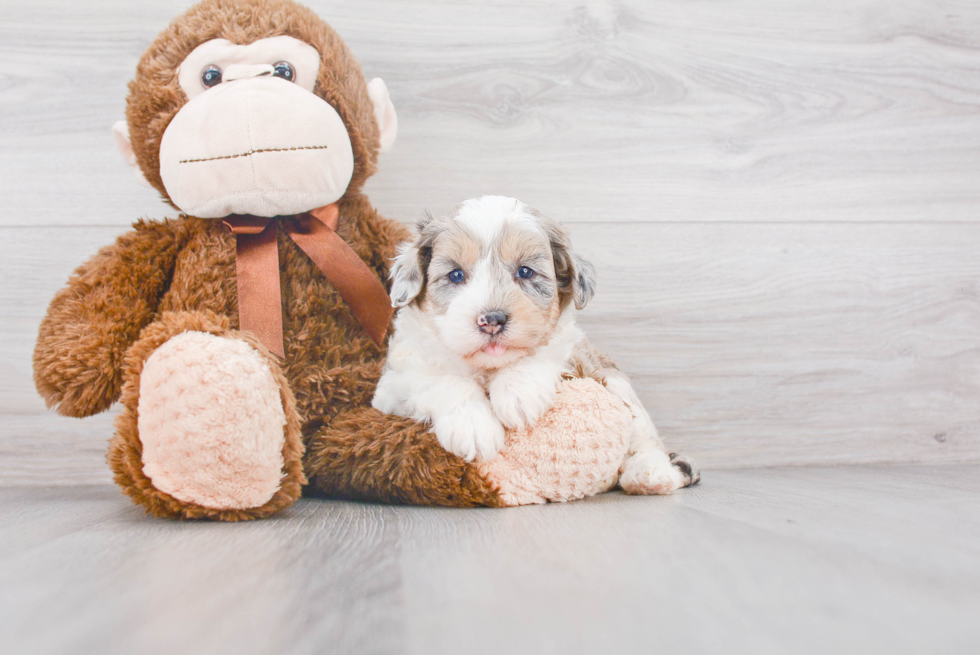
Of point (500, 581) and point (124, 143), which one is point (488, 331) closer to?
point (500, 581)

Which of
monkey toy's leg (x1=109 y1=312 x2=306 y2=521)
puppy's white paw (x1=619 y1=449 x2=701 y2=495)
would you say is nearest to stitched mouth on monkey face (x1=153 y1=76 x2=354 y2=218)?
monkey toy's leg (x1=109 y1=312 x2=306 y2=521)

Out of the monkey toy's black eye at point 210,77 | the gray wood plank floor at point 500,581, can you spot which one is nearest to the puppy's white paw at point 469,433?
the gray wood plank floor at point 500,581

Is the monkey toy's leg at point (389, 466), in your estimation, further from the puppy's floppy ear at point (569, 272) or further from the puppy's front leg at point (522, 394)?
the puppy's floppy ear at point (569, 272)

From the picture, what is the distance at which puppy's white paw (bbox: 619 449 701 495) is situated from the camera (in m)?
1.28

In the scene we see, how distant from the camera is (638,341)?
5.88 ft

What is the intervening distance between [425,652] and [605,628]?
0.57 ft

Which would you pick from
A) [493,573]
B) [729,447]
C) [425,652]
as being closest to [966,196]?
[729,447]

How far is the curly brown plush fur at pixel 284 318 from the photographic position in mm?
1113

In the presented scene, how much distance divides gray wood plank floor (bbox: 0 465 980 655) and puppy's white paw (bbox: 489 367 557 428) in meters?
0.16

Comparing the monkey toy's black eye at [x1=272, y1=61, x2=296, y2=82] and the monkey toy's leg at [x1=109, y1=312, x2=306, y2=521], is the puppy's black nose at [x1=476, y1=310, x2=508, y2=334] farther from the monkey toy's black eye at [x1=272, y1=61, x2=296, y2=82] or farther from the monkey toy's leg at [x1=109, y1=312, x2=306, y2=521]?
the monkey toy's black eye at [x1=272, y1=61, x2=296, y2=82]

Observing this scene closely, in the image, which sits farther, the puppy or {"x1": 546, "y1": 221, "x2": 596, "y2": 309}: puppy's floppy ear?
{"x1": 546, "y1": 221, "x2": 596, "y2": 309}: puppy's floppy ear

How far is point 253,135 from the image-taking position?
1.18 meters

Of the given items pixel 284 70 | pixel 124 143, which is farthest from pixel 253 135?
pixel 124 143

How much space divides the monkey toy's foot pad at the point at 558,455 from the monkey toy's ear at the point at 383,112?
750 mm
